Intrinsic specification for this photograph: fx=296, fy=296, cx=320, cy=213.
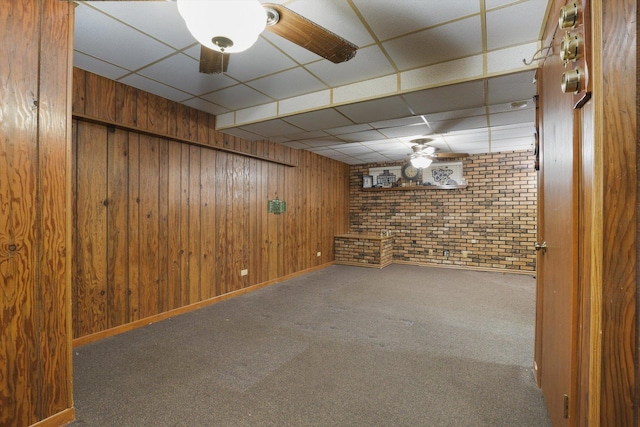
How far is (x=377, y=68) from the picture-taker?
277 centimetres

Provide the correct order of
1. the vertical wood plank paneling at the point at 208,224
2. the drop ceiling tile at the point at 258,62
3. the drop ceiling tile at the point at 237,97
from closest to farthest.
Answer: the drop ceiling tile at the point at 258,62, the drop ceiling tile at the point at 237,97, the vertical wood plank paneling at the point at 208,224

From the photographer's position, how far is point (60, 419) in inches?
70.7

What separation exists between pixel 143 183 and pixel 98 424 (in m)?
2.39

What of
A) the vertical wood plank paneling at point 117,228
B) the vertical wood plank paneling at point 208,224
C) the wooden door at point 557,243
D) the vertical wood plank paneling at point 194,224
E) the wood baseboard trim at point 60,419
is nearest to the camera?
the wooden door at point 557,243

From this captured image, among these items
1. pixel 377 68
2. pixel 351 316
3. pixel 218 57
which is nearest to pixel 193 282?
pixel 351 316

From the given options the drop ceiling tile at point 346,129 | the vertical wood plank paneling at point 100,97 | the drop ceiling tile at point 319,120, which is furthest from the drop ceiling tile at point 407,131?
the vertical wood plank paneling at point 100,97

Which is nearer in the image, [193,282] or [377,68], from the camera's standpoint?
[377,68]

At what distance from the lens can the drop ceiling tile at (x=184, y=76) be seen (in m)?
2.65

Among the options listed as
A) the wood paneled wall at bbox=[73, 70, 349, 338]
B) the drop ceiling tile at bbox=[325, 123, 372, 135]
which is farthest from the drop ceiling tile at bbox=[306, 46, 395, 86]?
the wood paneled wall at bbox=[73, 70, 349, 338]

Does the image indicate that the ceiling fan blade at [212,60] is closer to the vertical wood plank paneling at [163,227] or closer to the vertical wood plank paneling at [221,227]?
the vertical wood plank paneling at [163,227]

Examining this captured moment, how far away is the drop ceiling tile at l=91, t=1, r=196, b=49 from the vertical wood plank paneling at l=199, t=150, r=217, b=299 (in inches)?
76.7

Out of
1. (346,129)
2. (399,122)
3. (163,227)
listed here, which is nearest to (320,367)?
(163,227)

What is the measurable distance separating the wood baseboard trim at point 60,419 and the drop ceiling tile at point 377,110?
332 cm

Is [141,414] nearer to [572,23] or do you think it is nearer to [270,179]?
[572,23]
